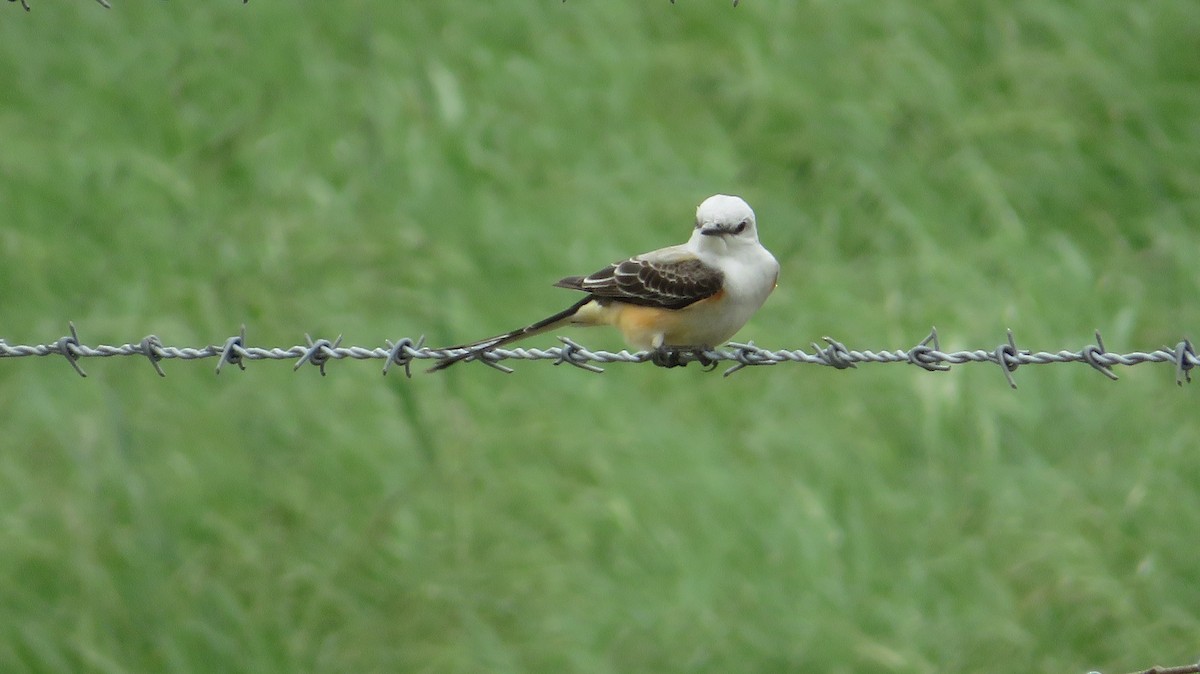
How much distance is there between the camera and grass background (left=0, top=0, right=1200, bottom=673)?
6.85 meters

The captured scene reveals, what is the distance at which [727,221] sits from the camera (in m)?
5.50

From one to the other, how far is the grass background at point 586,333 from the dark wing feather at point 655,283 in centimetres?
177

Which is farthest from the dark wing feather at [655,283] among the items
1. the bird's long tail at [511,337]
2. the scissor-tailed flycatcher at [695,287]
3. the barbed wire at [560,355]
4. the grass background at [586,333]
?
the grass background at [586,333]

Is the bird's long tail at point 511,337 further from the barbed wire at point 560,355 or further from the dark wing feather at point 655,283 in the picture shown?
the dark wing feather at point 655,283

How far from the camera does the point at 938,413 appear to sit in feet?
25.0

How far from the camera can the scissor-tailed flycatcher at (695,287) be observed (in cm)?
540

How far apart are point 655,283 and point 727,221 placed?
0.36 metres

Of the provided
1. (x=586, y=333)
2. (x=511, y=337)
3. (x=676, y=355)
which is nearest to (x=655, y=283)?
(x=676, y=355)

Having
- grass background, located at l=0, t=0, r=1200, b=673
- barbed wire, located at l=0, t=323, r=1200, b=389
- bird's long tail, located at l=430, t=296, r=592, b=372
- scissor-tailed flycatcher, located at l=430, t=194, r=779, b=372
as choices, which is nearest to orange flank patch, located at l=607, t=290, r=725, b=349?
scissor-tailed flycatcher, located at l=430, t=194, r=779, b=372

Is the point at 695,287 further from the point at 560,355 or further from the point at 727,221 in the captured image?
the point at 560,355

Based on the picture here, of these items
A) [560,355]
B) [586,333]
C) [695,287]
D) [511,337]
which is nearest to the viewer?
[560,355]

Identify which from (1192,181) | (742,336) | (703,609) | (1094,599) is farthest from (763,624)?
(1192,181)

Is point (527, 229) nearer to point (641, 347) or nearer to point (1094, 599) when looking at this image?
point (641, 347)

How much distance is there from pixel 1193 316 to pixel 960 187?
1.72 m
